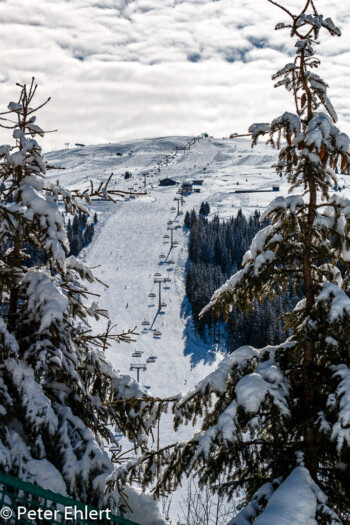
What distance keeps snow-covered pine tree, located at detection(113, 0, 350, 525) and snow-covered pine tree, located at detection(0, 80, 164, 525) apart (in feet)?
3.91

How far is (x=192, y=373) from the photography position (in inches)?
2392

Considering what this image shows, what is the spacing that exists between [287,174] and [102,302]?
74205 millimetres

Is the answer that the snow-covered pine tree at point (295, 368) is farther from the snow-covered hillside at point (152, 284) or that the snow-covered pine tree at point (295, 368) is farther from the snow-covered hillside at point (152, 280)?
the snow-covered hillside at point (152, 280)

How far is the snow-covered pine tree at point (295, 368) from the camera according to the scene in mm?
4965

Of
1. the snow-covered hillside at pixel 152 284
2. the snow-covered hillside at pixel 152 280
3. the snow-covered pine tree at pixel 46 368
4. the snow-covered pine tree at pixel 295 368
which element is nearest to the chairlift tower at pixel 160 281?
the snow-covered hillside at pixel 152 284

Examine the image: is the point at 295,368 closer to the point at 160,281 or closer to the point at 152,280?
the point at 160,281

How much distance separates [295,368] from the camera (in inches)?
233

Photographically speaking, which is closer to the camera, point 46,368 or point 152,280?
point 46,368

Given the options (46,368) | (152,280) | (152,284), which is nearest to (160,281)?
(152,284)

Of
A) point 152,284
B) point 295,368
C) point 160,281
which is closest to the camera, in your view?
point 295,368

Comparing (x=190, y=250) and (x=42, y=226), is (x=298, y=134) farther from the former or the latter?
(x=190, y=250)

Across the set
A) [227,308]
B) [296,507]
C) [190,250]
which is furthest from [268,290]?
[190,250]

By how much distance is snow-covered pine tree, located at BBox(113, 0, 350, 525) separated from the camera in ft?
16.3

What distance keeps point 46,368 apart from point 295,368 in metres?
3.08
